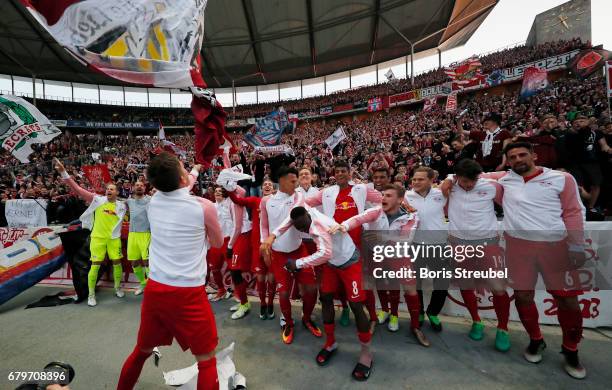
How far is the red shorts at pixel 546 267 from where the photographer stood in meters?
2.60

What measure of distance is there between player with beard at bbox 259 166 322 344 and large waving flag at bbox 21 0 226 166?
1.53 metres

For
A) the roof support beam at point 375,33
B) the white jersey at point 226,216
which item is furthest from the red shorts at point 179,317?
the roof support beam at point 375,33

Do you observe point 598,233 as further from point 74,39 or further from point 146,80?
point 74,39

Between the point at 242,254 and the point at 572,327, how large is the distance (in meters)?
3.88

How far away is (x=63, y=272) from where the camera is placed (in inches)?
228

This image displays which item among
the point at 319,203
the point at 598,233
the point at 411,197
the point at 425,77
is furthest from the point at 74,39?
the point at 425,77

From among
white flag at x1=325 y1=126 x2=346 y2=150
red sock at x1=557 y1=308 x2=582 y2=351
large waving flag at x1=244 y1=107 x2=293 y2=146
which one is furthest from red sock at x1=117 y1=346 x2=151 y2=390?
white flag at x1=325 y1=126 x2=346 y2=150

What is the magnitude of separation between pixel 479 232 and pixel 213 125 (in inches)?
122

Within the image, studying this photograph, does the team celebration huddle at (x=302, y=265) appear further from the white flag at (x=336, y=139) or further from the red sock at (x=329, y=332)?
the white flag at (x=336, y=139)

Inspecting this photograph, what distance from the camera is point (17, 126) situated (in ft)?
16.1

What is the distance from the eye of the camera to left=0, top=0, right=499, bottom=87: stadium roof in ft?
76.5

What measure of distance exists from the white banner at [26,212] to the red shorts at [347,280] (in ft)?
30.7

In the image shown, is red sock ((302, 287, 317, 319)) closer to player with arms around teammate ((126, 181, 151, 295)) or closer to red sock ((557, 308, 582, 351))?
red sock ((557, 308, 582, 351))

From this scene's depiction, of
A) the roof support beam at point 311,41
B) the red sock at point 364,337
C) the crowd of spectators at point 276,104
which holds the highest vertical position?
the roof support beam at point 311,41
